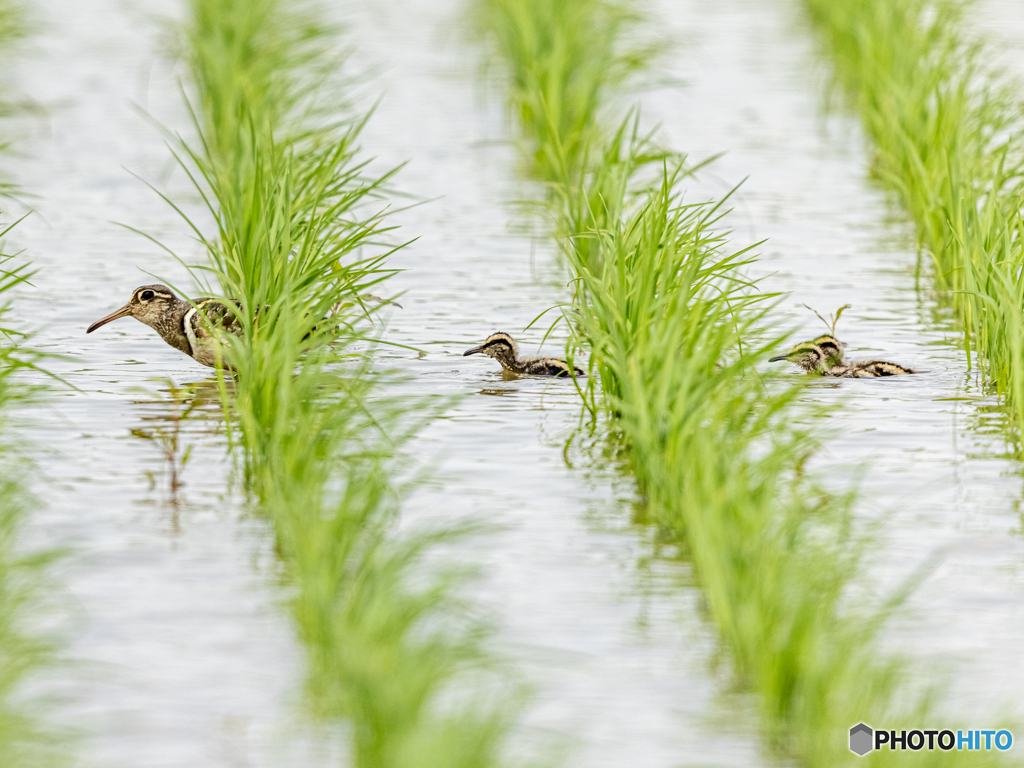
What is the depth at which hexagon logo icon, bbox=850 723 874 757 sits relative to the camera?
5172 millimetres

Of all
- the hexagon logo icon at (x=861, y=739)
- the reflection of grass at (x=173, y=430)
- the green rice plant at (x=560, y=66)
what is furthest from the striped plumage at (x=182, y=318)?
the hexagon logo icon at (x=861, y=739)

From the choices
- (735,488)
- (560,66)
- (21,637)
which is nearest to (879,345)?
(735,488)

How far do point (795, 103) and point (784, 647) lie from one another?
52.9ft

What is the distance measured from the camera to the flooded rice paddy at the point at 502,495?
577 cm

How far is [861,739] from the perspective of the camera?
5195mm

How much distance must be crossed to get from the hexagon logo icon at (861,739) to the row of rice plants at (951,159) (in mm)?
3442

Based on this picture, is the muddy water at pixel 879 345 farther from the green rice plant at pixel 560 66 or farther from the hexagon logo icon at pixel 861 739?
the green rice plant at pixel 560 66

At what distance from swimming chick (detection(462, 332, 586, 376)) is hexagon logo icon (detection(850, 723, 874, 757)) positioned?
5159mm

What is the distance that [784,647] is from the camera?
541 cm

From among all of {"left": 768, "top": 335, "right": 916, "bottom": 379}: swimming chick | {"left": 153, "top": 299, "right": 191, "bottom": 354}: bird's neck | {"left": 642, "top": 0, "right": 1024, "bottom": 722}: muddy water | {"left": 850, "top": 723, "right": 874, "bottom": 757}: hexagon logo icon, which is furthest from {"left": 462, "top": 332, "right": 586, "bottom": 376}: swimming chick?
{"left": 850, "top": 723, "right": 874, "bottom": 757}: hexagon logo icon

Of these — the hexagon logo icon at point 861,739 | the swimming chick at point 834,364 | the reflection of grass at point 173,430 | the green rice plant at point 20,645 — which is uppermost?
the swimming chick at point 834,364

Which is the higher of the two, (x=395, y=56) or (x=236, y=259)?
(x=395, y=56)

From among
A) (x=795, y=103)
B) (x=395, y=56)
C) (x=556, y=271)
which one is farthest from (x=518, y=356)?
(x=395, y=56)

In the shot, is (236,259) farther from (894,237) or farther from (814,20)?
(814,20)
